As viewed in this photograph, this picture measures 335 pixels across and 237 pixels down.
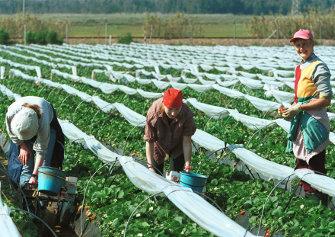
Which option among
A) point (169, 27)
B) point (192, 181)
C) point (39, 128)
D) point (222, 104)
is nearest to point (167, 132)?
point (192, 181)

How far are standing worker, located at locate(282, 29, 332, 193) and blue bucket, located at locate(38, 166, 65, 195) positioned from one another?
2257mm

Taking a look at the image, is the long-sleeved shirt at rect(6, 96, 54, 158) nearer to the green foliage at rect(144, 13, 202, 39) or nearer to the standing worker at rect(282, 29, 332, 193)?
the standing worker at rect(282, 29, 332, 193)

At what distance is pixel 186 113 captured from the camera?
283 inches

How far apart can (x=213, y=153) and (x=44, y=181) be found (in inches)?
113

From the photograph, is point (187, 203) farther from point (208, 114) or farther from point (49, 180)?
point (208, 114)

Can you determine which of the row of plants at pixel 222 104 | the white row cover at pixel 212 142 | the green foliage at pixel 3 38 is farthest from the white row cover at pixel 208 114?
the green foliage at pixel 3 38

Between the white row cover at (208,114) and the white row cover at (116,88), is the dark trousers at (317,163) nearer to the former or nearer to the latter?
the white row cover at (208,114)

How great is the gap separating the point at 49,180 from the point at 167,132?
4.48ft

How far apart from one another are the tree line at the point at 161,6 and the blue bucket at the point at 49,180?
11398cm

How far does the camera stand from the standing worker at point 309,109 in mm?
6664

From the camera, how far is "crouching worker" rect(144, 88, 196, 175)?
7156 mm

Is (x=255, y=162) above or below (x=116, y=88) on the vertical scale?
above

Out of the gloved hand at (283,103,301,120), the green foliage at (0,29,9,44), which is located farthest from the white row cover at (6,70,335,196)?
the green foliage at (0,29,9,44)

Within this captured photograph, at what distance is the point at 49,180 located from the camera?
6.75 m
